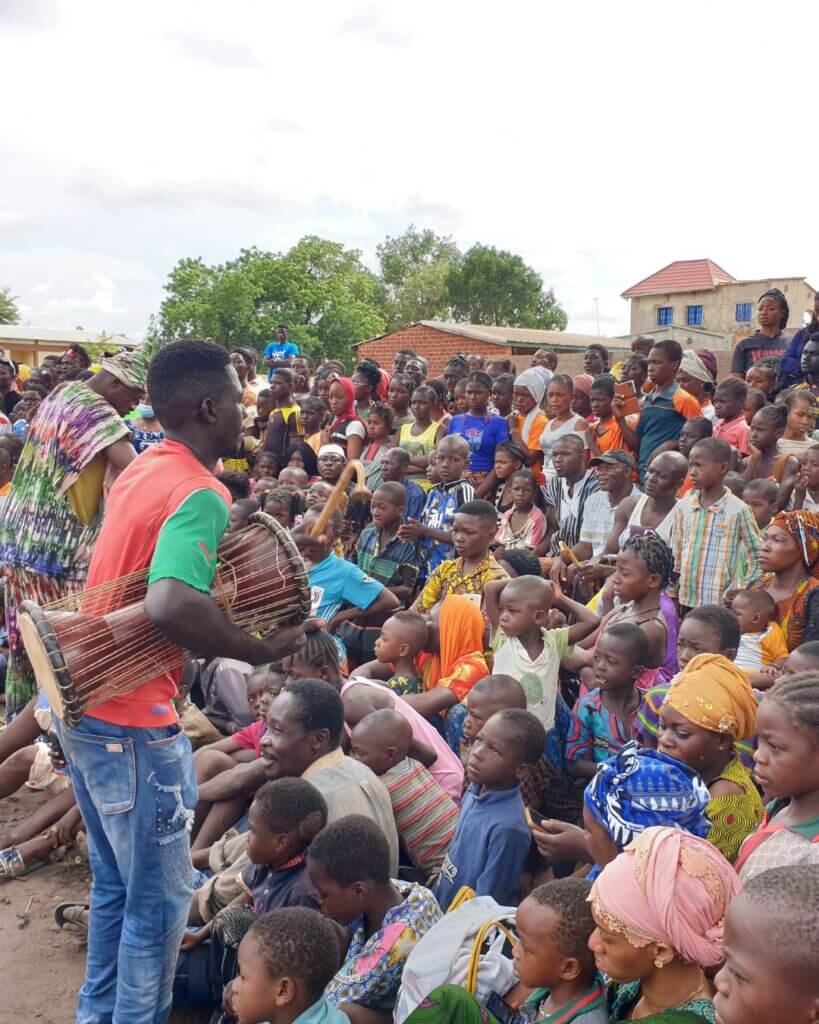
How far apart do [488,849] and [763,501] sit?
3385 millimetres

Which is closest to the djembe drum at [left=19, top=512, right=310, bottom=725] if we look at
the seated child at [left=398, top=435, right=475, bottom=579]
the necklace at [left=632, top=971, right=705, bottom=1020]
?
the necklace at [left=632, top=971, right=705, bottom=1020]

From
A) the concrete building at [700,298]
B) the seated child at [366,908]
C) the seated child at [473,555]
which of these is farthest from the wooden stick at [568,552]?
the concrete building at [700,298]

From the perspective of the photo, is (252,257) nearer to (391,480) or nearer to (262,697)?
(391,480)

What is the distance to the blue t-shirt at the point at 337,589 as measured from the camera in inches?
219

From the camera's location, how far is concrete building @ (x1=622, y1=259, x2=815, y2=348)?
1222 inches

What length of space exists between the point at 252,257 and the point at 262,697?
101 ft

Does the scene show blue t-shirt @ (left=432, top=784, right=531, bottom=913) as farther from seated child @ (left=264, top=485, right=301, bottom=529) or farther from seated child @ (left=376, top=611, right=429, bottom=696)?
seated child @ (left=264, top=485, right=301, bottom=529)

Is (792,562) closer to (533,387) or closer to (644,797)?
(644,797)

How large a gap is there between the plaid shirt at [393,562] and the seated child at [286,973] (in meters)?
3.96

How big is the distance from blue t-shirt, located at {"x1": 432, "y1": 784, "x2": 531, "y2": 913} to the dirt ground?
3.53 feet

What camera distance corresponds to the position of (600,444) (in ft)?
25.0

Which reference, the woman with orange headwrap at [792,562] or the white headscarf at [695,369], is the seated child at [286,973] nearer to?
the woman with orange headwrap at [792,562]

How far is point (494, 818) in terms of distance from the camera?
3.25 m

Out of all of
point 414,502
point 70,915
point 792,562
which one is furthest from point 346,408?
point 70,915
